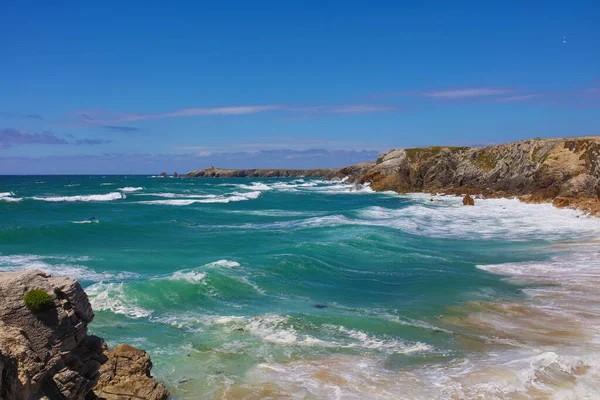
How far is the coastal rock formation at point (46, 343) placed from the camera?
817 cm

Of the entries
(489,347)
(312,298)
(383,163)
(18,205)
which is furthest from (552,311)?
(383,163)

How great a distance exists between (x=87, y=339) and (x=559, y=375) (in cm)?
1065

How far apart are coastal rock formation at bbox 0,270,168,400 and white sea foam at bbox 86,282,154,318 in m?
8.46

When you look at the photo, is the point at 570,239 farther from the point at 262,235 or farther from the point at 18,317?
the point at 18,317

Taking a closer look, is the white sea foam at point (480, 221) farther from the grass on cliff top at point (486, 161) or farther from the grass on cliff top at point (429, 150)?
the grass on cliff top at point (429, 150)

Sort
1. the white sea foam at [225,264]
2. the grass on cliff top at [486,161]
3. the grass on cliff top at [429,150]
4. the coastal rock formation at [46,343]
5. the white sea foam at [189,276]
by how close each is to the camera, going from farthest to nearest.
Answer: the grass on cliff top at [429,150], the grass on cliff top at [486,161], the white sea foam at [225,264], the white sea foam at [189,276], the coastal rock formation at [46,343]

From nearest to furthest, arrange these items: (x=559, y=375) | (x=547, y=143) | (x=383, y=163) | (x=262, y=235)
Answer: (x=559, y=375), (x=262, y=235), (x=547, y=143), (x=383, y=163)

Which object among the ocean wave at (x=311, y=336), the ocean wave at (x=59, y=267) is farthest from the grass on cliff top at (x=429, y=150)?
the ocean wave at (x=311, y=336)

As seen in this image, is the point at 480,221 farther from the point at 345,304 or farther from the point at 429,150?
the point at 429,150

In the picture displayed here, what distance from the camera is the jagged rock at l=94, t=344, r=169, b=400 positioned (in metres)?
11.2

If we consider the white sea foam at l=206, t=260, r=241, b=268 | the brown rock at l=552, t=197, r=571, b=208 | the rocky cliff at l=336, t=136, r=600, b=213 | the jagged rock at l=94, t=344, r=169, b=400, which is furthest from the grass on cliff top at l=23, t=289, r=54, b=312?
the brown rock at l=552, t=197, r=571, b=208

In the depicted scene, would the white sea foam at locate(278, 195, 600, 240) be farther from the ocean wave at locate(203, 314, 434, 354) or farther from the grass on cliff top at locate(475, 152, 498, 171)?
the ocean wave at locate(203, 314, 434, 354)

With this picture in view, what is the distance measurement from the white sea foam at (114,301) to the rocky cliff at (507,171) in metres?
39.4

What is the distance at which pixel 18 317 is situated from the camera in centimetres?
881
